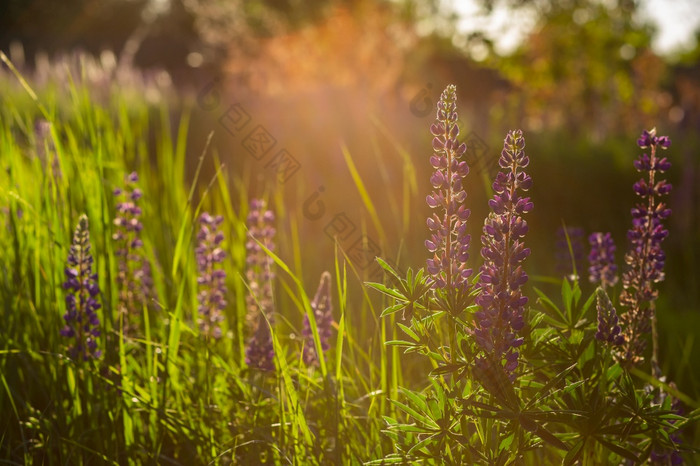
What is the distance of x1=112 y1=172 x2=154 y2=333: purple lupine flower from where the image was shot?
2.40m

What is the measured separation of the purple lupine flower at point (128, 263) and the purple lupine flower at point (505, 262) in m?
1.25

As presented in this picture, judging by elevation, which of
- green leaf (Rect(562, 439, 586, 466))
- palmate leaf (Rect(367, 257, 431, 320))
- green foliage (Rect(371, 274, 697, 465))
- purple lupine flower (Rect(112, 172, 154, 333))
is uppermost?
purple lupine flower (Rect(112, 172, 154, 333))

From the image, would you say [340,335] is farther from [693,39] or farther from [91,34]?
[693,39]

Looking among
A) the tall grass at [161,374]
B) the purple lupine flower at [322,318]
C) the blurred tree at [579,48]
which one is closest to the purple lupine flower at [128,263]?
the tall grass at [161,374]

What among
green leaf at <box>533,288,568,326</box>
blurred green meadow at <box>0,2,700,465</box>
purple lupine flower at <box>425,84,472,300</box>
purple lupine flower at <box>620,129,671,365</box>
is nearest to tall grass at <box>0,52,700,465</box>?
blurred green meadow at <box>0,2,700,465</box>

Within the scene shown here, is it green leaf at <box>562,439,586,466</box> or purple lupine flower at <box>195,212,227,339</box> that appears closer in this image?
green leaf at <box>562,439,586,466</box>

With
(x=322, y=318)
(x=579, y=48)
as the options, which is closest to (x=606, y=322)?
(x=322, y=318)

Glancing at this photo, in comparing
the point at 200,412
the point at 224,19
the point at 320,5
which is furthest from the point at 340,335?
Answer: the point at 320,5

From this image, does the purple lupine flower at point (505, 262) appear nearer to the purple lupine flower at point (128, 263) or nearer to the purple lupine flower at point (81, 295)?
the purple lupine flower at point (81, 295)

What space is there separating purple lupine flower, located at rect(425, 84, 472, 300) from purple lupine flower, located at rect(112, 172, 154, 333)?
1.17m

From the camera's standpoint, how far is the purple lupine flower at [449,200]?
4.48 feet

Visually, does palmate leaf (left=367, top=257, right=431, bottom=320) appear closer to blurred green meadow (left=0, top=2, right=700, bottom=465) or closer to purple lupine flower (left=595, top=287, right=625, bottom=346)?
blurred green meadow (left=0, top=2, right=700, bottom=465)

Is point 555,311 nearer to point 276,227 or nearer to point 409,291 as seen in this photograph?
point 409,291

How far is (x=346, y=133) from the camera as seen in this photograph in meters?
7.97
